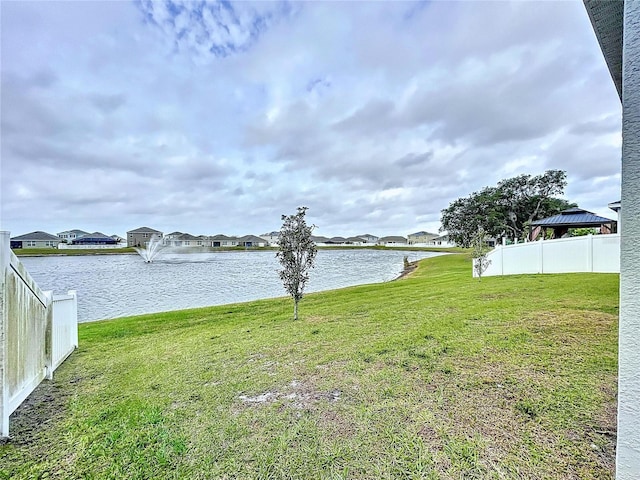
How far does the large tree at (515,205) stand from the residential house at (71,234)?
116 meters

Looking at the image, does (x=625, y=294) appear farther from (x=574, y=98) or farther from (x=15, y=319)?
(x=574, y=98)

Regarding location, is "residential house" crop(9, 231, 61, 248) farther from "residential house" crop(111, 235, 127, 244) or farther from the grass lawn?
the grass lawn

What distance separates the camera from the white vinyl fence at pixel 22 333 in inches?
120

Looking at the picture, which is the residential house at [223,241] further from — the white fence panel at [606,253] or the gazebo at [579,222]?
the white fence panel at [606,253]

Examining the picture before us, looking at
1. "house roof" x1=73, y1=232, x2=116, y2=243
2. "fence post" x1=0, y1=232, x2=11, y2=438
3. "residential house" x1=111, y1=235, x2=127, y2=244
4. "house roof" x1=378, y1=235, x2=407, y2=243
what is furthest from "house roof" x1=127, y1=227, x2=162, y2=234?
"fence post" x1=0, y1=232, x2=11, y2=438

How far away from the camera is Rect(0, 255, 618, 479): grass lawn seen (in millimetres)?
2498

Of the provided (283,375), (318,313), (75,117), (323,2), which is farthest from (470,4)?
(75,117)

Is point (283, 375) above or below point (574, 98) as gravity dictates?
below

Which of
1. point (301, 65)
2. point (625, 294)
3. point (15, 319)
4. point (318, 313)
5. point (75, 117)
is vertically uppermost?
point (301, 65)

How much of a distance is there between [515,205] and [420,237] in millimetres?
108164

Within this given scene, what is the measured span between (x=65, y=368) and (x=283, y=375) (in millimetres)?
3812

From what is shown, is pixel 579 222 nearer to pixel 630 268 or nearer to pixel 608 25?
pixel 608 25

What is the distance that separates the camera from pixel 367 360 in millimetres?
4676

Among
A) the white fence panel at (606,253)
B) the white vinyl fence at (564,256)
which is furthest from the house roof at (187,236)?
the white fence panel at (606,253)
